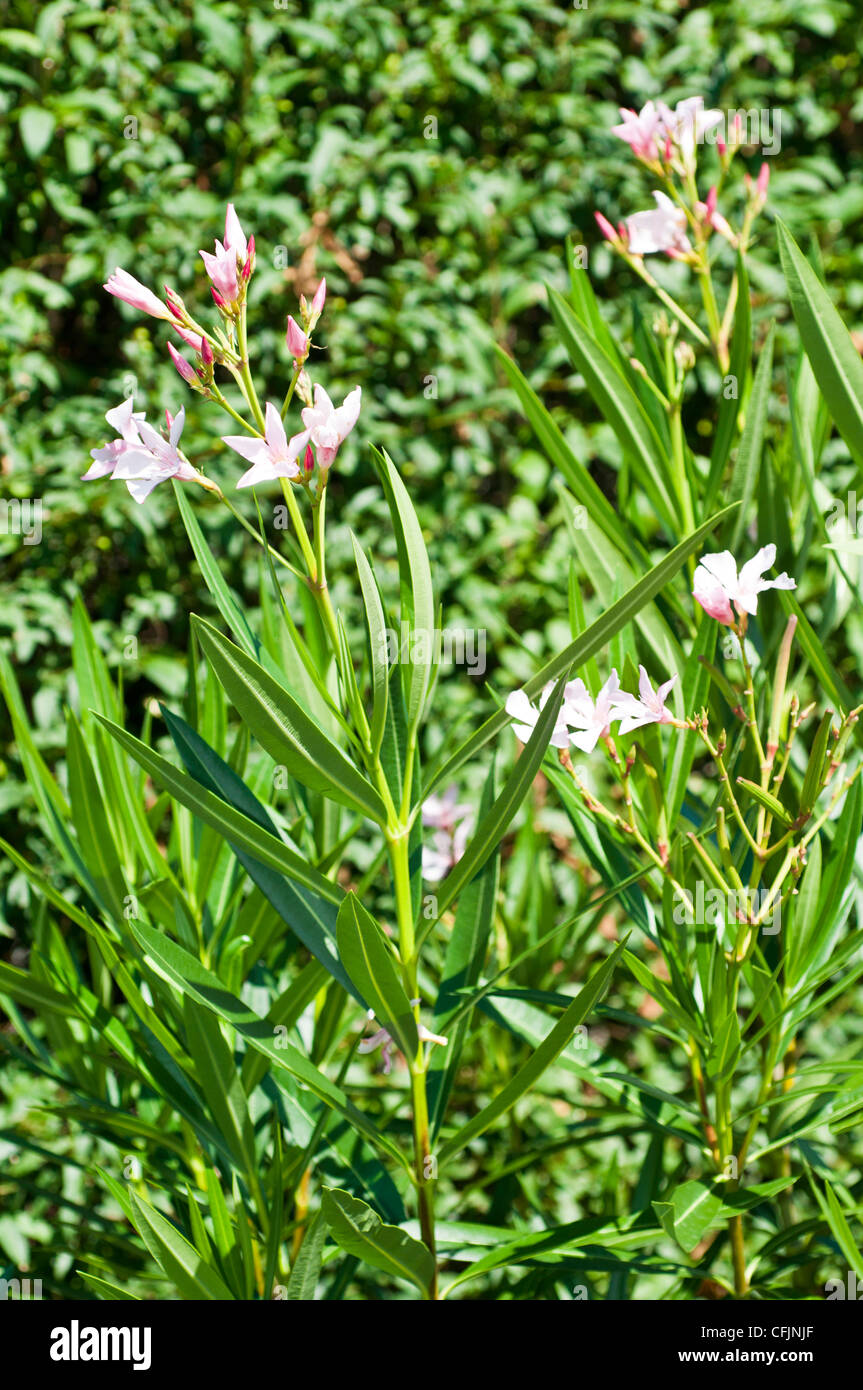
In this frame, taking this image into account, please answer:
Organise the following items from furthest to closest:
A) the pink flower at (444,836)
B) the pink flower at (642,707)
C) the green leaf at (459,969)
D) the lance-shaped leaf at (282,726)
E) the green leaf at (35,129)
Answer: the green leaf at (35,129)
the pink flower at (444,836)
the green leaf at (459,969)
the pink flower at (642,707)
the lance-shaped leaf at (282,726)

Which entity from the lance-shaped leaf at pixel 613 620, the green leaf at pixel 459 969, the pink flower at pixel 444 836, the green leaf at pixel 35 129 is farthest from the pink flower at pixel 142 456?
the green leaf at pixel 35 129

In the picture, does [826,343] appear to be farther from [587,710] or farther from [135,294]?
[135,294]

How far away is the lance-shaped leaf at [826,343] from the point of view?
0.76m

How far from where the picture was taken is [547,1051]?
661mm

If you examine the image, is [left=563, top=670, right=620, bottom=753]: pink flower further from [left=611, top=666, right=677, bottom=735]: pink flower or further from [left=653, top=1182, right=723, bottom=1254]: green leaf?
[left=653, top=1182, right=723, bottom=1254]: green leaf

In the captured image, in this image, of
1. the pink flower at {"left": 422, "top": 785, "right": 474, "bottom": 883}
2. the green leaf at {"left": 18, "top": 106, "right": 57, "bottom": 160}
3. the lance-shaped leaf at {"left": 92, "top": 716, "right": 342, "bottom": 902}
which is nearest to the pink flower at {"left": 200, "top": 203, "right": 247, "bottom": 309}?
the lance-shaped leaf at {"left": 92, "top": 716, "right": 342, "bottom": 902}

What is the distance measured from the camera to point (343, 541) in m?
1.88

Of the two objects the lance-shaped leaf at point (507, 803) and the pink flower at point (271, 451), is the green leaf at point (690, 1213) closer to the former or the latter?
the lance-shaped leaf at point (507, 803)

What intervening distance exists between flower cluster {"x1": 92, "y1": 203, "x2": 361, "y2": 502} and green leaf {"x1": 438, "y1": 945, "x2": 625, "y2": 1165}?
1.08 ft

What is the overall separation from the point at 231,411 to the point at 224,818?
233 millimetres

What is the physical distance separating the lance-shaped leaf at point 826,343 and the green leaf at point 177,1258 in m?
0.70

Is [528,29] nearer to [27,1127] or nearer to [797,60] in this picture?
[797,60]
